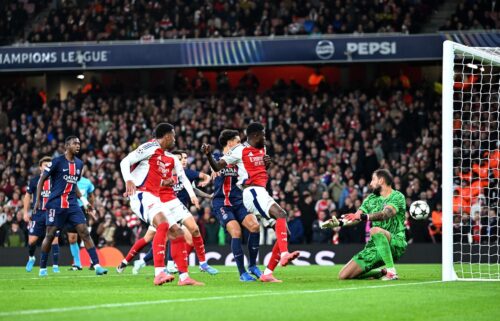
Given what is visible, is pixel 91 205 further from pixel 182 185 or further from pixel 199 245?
pixel 199 245

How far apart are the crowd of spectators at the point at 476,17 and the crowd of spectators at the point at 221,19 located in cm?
145

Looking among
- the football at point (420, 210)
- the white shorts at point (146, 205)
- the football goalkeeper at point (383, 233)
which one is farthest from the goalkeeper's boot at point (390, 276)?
the white shorts at point (146, 205)

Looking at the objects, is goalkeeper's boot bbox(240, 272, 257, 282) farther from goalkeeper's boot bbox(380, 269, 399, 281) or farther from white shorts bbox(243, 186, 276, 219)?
goalkeeper's boot bbox(380, 269, 399, 281)

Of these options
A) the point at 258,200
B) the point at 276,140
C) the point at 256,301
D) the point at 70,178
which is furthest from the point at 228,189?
the point at 276,140

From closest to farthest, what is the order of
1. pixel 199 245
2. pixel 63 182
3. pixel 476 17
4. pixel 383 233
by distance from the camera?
pixel 383 233
pixel 199 245
pixel 63 182
pixel 476 17

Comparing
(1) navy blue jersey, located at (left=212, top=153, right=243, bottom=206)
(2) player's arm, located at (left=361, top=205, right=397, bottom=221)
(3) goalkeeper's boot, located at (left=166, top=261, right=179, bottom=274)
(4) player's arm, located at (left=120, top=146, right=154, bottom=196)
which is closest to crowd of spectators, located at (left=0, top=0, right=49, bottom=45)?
(3) goalkeeper's boot, located at (left=166, top=261, right=179, bottom=274)

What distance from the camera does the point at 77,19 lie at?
119ft

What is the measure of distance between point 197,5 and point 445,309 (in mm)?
26668

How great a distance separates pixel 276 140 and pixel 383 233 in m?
16.4

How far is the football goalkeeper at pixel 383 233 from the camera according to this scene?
14.3 meters

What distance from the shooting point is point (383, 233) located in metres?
14.4

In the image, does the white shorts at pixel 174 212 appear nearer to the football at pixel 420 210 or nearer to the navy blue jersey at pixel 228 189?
the navy blue jersey at pixel 228 189

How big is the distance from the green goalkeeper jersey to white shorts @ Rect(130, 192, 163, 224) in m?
3.11

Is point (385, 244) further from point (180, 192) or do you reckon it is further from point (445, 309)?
point (180, 192)
